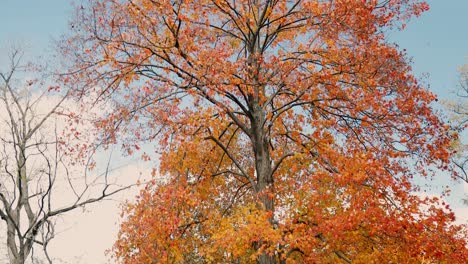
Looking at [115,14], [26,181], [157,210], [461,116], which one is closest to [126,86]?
[115,14]

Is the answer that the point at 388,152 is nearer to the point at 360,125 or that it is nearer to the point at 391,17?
the point at 360,125

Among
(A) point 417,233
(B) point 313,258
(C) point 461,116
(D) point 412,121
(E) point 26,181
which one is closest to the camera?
(A) point 417,233

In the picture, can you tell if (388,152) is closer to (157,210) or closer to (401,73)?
(401,73)

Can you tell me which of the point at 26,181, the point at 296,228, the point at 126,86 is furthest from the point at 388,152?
the point at 26,181

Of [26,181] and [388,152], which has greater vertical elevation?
[26,181]

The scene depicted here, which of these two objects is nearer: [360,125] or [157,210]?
[157,210]

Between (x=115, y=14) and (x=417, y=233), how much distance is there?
9.95m

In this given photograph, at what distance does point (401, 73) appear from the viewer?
13.7m

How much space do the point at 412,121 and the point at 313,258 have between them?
4.96 metres

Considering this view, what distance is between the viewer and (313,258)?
12422 millimetres

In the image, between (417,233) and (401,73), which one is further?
(401,73)

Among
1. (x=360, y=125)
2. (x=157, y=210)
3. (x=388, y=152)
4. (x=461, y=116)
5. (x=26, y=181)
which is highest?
(x=461, y=116)

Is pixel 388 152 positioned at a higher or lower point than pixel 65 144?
lower

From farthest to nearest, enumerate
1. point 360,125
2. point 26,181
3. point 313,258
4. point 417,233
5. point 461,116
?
point 461,116, point 26,181, point 360,125, point 313,258, point 417,233
